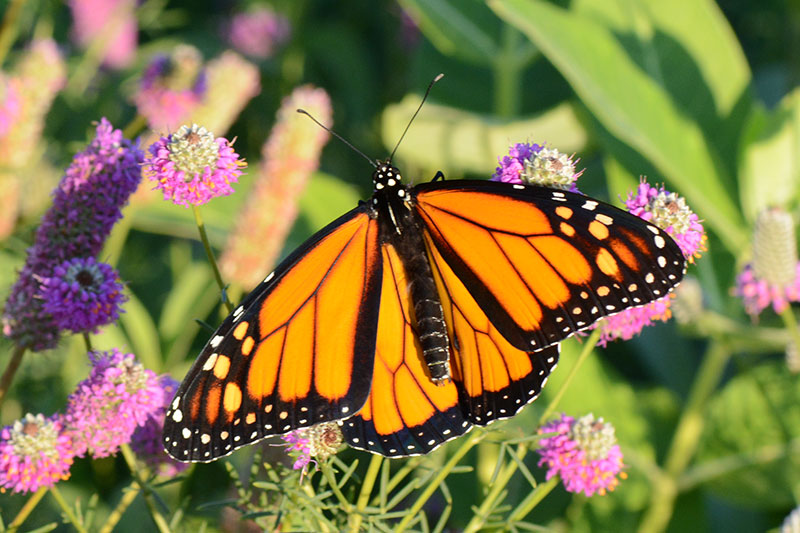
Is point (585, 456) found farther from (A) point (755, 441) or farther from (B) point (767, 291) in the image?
(A) point (755, 441)

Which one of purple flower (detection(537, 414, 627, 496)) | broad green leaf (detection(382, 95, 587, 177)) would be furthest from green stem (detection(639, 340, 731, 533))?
purple flower (detection(537, 414, 627, 496))

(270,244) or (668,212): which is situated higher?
(270,244)

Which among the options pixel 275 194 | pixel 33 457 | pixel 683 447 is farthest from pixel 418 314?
pixel 683 447

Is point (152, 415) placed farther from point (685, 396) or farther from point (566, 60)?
point (685, 396)

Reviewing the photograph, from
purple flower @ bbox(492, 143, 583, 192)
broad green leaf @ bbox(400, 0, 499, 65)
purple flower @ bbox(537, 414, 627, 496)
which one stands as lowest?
purple flower @ bbox(537, 414, 627, 496)

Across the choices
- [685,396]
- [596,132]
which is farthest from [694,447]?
[596,132]

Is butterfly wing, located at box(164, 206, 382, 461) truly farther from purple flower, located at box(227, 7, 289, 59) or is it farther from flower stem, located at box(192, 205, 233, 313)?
purple flower, located at box(227, 7, 289, 59)
